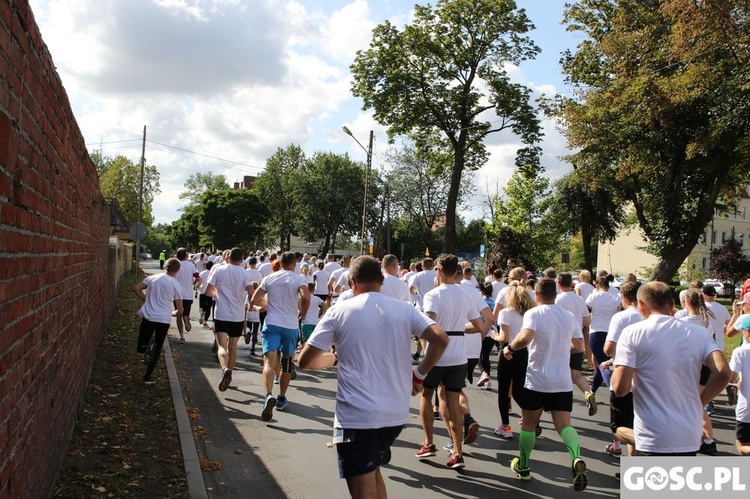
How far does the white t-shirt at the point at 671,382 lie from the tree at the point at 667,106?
17.6 meters

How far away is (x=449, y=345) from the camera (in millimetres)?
6523

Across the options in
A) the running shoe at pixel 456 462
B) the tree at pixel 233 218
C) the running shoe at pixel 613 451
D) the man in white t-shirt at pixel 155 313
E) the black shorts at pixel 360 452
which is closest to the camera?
→ the black shorts at pixel 360 452

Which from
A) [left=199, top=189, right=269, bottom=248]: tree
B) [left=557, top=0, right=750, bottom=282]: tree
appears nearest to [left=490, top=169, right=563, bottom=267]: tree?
[left=557, top=0, right=750, bottom=282]: tree

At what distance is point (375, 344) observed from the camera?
4.15 m

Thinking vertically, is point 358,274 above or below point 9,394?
above

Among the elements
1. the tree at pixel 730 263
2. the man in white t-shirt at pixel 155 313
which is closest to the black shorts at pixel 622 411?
the man in white t-shirt at pixel 155 313

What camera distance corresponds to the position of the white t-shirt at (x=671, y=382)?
4402mm

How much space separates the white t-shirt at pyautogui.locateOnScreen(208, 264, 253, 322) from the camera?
9.56 meters

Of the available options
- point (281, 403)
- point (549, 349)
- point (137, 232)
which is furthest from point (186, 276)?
point (137, 232)

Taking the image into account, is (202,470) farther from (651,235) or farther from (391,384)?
(651,235)

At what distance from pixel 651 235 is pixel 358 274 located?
2519 centimetres

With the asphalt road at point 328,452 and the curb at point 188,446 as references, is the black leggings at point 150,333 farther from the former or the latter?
the asphalt road at point 328,452

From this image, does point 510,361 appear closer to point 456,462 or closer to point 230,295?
point 456,462

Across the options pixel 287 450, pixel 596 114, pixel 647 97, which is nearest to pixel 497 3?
pixel 596 114
